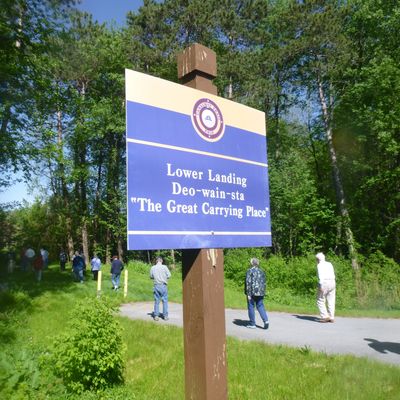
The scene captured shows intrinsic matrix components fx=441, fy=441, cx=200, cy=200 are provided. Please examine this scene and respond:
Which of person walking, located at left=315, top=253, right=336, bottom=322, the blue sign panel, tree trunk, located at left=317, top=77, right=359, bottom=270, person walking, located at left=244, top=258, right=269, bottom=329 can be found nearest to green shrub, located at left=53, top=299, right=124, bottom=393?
the blue sign panel

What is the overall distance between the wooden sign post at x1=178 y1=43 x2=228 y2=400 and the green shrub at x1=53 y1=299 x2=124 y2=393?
3338 mm

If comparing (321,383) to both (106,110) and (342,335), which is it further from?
(106,110)

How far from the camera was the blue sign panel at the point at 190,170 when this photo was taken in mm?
2359

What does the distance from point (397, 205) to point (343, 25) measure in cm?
1170

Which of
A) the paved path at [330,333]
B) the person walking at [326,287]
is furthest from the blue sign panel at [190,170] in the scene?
the person walking at [326,287]

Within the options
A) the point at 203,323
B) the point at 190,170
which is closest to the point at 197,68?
the point at 190,170

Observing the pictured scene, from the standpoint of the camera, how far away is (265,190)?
3.13 metres

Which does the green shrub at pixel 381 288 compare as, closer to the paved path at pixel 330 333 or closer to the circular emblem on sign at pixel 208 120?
the paved path at pixel 330 333

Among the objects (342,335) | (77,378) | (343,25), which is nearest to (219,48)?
(343,25)

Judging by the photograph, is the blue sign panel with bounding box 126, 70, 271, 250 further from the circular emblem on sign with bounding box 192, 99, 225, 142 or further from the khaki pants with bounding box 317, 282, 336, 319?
the khaki pants with bounding box 317, 282, 336, 319

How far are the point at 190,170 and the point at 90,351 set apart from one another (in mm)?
4085

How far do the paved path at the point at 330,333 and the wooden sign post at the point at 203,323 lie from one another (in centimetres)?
476

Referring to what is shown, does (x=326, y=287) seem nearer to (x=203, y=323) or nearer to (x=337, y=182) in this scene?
(x=203, y=323)

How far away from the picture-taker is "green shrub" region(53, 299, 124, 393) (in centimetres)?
576
